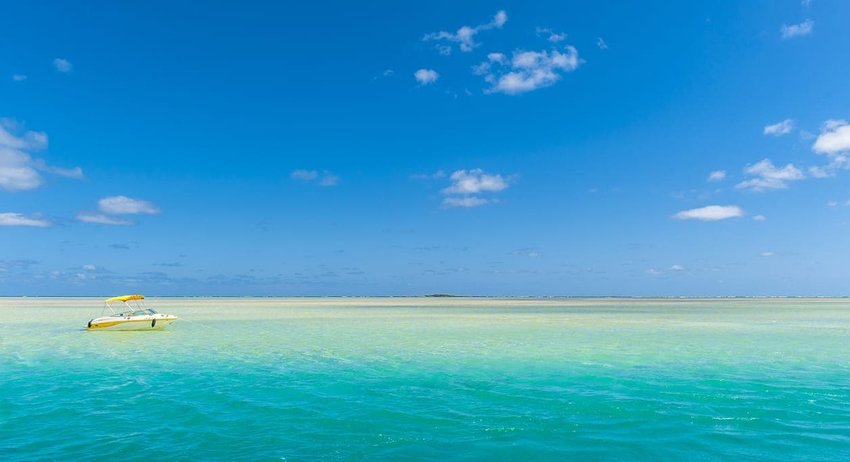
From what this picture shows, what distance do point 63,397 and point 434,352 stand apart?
652 inches

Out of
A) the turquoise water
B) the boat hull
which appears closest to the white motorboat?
the boat hull

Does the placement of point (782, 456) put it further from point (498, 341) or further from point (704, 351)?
point (498, 341)

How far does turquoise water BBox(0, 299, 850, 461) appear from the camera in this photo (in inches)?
481

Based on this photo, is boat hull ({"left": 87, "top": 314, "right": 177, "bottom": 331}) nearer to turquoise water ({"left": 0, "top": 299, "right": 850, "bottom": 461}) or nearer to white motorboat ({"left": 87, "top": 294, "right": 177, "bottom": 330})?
white motorboat ({"left": 87, "top": 294, "right": 177, "bottom": 330})

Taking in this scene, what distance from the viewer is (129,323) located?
45656 millimetres

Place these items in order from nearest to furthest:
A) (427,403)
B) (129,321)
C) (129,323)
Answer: (427,403) → (129,321) → (129,323)

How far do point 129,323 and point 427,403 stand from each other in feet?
126

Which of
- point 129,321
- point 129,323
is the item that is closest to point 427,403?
point 129,321

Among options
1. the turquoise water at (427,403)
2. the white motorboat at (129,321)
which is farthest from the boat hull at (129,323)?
the turquoise water at (427,403)

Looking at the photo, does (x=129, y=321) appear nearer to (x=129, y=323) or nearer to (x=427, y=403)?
(x=129, y=323)

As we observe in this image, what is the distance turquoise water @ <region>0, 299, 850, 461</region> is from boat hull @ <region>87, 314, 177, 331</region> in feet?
43.8

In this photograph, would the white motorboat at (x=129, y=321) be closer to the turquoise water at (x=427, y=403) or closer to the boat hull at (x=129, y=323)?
the boat hull at (x=129, y=323)

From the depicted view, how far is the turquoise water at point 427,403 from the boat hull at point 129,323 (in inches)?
526

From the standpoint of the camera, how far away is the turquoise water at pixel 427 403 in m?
12.2
